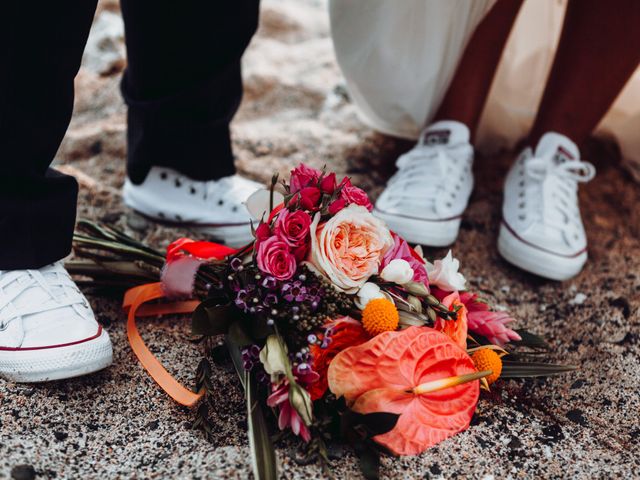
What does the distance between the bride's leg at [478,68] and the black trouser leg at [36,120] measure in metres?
0.95

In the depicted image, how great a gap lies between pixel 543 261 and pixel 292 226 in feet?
2.38

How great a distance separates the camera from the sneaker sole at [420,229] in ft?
4.33

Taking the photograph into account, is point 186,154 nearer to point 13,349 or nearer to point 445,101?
point 13,349

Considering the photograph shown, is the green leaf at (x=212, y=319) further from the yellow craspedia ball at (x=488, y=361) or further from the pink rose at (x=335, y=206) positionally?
the yellow craspedia ball at (x=488, y=361)

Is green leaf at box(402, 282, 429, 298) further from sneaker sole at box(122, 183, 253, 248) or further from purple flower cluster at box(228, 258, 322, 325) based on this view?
sneaker sole at box(122, 183, 253, 248)

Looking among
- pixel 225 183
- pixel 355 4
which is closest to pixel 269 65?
pixel 355 4

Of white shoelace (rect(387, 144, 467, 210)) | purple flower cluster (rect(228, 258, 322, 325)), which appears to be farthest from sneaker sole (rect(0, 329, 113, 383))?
white shoelace (rect(387, 144, 467, 210))

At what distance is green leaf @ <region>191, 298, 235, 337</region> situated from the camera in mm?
821

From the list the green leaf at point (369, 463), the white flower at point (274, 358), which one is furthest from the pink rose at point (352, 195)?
the green leaf at point (369, 463)

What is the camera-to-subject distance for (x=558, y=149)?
143 centimetres

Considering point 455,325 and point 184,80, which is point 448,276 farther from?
point 184,80

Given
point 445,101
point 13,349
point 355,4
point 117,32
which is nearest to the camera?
point 13,349

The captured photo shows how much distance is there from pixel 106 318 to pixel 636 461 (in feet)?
2.96

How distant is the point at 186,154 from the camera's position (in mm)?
1303
